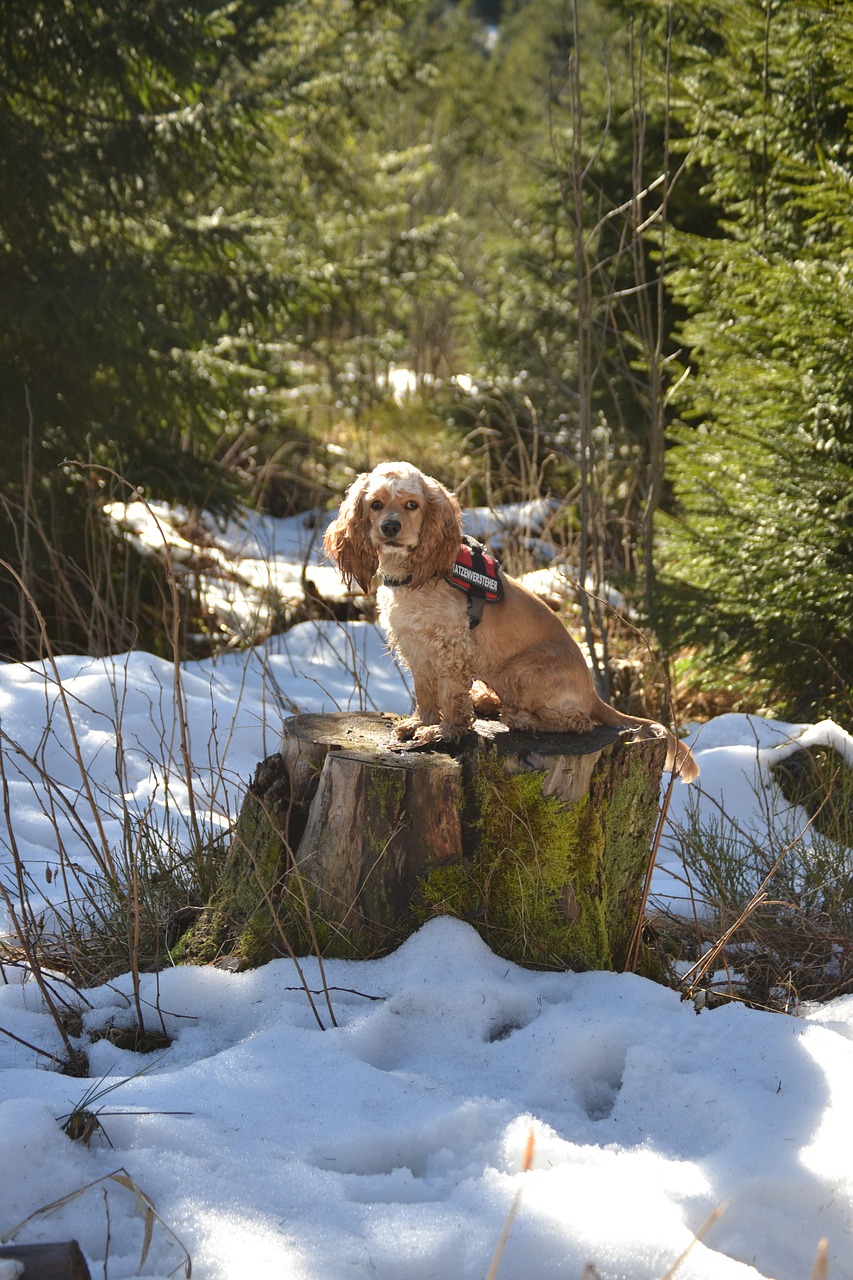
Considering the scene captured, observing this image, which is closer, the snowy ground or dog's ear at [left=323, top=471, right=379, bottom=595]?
the snowy ground

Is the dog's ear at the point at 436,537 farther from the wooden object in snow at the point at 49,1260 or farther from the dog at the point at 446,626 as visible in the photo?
the wooden object in snow at the point at 49,1260

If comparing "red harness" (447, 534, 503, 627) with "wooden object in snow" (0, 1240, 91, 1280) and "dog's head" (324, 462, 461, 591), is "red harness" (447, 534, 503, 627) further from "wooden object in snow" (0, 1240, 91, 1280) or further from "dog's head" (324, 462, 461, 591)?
"wooden object in snow" (0, 1240, 91, 1280)

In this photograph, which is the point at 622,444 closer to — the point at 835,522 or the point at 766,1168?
the point at 835,522

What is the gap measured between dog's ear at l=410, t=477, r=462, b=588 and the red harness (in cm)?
4

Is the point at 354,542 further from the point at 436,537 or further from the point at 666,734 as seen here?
the point at 666,734

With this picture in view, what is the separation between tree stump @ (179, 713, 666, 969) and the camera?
9.47 feet

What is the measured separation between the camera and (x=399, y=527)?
3.07 m

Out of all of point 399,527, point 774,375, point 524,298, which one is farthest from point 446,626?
point 524,298

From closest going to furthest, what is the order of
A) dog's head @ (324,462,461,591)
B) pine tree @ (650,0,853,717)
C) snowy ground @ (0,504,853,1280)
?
snowy ground @ (0,504,853,1280)
dog's head @ (324,462,461,591)
pine tree @ (650,0,853,717)

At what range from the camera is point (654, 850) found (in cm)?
295

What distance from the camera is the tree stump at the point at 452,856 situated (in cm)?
289

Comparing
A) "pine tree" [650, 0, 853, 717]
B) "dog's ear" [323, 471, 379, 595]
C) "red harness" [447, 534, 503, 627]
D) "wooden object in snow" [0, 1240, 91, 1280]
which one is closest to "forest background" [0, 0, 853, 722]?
"pine tree" [650, 0, 853, 717]

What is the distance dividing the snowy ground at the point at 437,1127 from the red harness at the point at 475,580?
96 cm

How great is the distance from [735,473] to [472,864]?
9.83 ft
